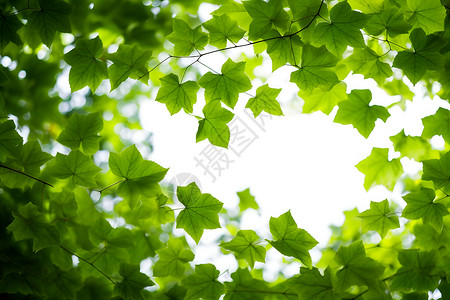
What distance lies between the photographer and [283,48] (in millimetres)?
1233

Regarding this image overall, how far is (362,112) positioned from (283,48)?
0.42 metres

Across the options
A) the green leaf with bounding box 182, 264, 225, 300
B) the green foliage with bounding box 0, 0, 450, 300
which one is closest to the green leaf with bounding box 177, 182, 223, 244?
the green foliage with bounding box 0, 0, 450, 300

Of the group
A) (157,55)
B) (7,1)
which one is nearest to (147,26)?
(157,55)

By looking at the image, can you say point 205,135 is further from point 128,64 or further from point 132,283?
point 132,283

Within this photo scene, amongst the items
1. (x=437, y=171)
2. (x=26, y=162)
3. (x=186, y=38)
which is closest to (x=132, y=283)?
(x=26, y=162)

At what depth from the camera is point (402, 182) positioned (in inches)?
80.4

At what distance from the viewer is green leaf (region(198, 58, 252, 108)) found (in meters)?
1.25

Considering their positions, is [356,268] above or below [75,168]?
below

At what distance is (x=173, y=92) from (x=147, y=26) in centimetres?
42

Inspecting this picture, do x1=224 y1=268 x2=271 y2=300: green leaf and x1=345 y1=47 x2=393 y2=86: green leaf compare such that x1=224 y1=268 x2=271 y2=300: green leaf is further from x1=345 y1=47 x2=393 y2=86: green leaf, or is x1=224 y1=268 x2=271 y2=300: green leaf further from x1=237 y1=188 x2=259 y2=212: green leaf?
x1=345 y1=47 x2=393 y2=86: green leaf

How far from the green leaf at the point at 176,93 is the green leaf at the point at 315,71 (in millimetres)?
359

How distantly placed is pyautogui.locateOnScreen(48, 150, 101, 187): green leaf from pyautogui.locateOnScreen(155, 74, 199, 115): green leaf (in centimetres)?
35

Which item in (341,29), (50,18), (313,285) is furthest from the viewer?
(313,285)

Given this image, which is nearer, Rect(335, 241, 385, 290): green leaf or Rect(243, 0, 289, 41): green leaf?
Rect(243, 0, 289, 41): green leaf
